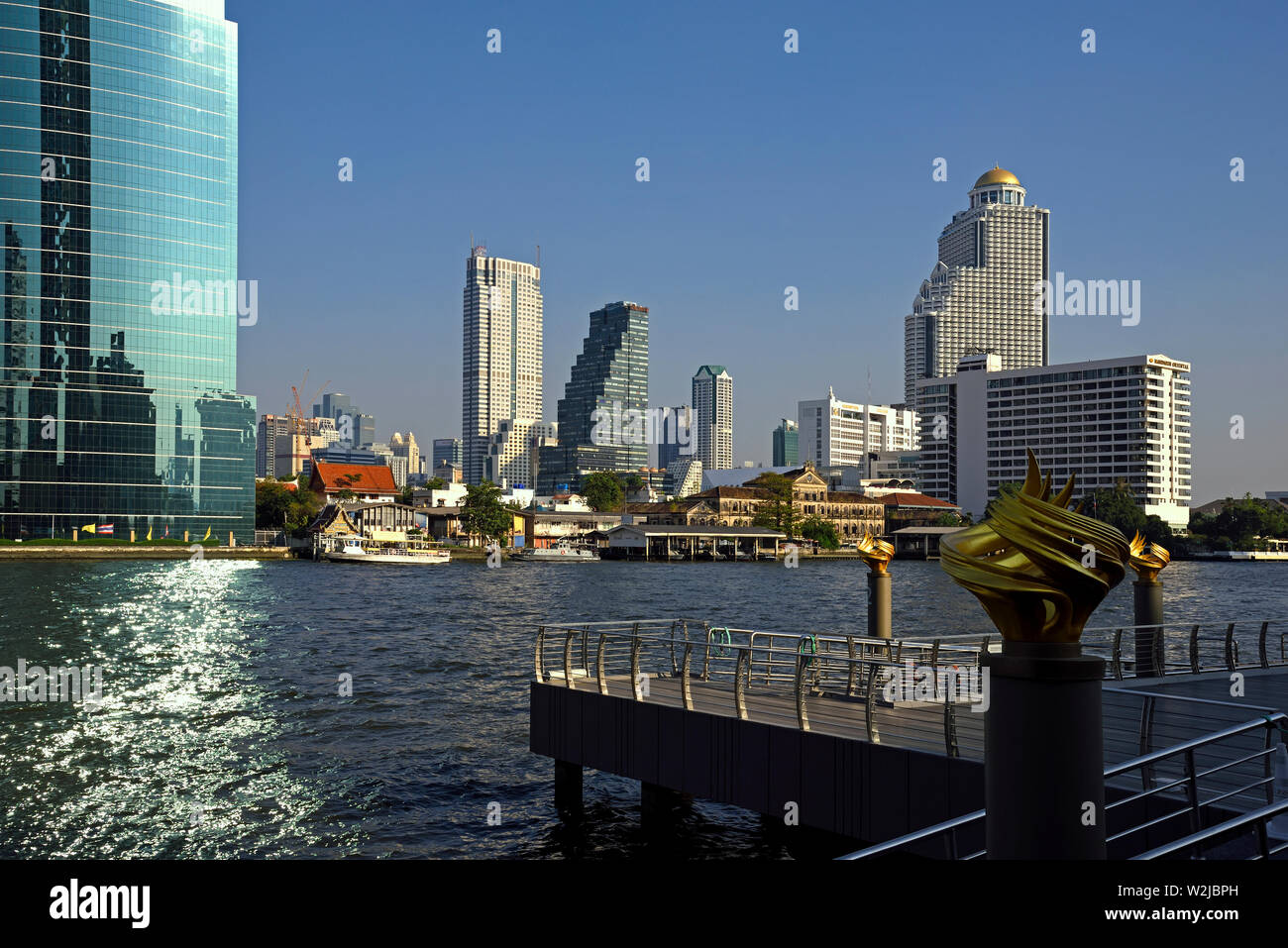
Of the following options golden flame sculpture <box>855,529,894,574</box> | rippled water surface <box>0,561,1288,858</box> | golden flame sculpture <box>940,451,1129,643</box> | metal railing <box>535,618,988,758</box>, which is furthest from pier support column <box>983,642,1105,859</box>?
golden flame sculpture <box>855,529,894,574</box>

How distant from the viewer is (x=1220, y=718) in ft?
51.9

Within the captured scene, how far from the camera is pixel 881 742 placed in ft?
46.0

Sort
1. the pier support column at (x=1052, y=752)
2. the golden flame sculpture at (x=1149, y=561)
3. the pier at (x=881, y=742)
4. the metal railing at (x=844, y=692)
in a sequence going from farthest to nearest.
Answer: the golden flame sculpture at (x=1149, y=561)
the metal railing at (x=844, y=692)
the pier at (x=881, y=742)
the pier support column at (x=1052, y=752)

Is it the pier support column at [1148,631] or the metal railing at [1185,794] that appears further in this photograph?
the pier support column at [1148,631]

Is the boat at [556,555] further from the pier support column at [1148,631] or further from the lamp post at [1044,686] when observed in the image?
the lamp post at [1044,686]

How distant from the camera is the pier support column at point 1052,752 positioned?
5203 mm

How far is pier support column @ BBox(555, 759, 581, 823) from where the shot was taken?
2008cm

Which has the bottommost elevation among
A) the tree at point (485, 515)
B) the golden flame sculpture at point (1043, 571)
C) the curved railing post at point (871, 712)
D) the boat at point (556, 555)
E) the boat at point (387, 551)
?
the boat at point (556, 555)

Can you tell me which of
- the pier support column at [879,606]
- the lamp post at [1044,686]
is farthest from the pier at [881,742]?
the lamp post at [1044,686]

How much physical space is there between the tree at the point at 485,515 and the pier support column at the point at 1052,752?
611 feet
